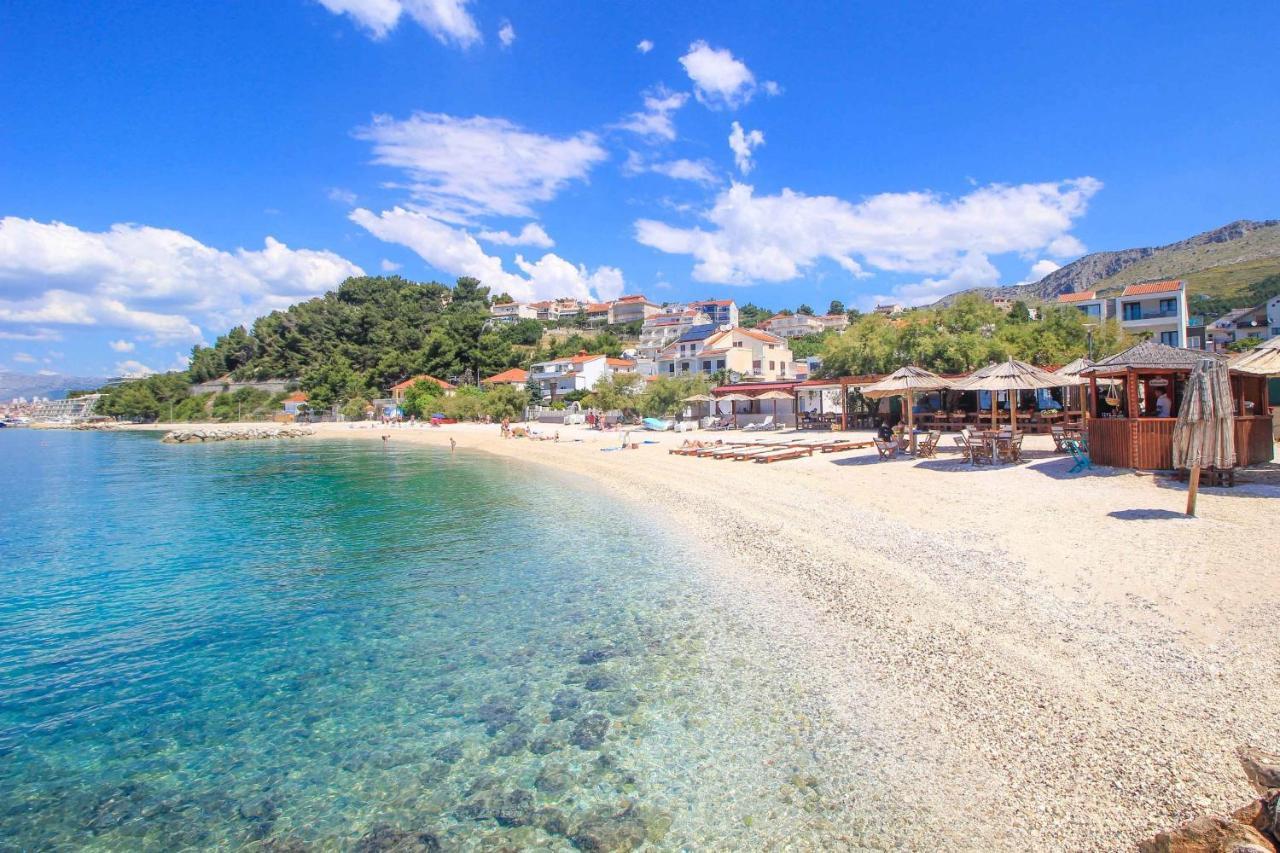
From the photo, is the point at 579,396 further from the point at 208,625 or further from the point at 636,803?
the point at 636,803

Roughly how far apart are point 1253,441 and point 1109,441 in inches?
97.6

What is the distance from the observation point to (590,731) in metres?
5.77

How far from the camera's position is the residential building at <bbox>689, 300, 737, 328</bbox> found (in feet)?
395

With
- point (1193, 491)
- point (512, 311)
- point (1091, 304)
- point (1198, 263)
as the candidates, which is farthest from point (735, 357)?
point (1198, 263)

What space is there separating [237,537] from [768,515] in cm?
1277

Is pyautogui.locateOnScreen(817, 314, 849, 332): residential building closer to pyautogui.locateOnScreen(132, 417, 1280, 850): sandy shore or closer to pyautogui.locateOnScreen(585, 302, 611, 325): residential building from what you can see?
pyautogui.locateOnScreen(585, 302, 611, 325): residential building

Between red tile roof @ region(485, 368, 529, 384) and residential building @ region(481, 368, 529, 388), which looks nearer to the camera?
residential building @ region(481, 368, 529, 388)

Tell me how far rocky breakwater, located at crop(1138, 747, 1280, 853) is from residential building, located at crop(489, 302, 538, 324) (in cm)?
12366

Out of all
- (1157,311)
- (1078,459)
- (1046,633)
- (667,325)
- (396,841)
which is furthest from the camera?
(667,325)

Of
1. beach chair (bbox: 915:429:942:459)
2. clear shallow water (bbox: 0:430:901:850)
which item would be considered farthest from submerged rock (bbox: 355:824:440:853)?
beach chair (bbox: 915:429:942:459)

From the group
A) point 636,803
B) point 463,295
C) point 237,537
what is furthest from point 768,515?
point 463,295

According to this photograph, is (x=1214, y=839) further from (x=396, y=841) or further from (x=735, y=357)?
(x=735, y=357)

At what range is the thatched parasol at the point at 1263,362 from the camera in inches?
479

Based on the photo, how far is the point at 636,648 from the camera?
24.7ft
